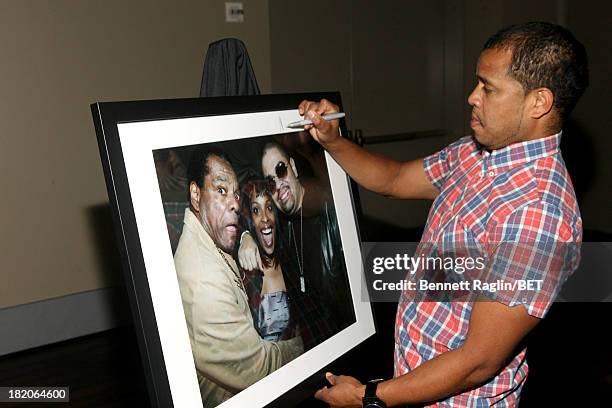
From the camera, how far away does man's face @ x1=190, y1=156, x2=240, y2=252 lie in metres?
1.15

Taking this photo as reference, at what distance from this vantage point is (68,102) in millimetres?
3211

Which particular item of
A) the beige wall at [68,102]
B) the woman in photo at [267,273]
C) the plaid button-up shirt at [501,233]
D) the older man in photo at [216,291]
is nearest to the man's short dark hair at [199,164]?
the older man in photo at [216,291]

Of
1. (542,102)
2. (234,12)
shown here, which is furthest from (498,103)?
(234,12)

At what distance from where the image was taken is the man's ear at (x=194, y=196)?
1123 millimetres

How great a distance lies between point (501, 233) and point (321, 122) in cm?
46

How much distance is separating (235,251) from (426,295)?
40cm

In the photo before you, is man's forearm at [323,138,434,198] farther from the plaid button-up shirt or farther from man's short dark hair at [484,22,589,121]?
man's short dark hair at [484,22,589,121]

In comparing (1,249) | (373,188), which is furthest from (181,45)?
(373,188)

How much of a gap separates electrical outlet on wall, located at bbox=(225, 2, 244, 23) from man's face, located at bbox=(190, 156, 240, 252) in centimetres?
263

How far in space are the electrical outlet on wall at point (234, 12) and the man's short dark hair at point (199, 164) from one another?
8.71 ft

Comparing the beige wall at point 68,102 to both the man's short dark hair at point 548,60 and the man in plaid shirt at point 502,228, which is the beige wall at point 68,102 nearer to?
the man in plaid shirt at point 502,228

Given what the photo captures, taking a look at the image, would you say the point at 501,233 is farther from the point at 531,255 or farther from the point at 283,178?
the point at 283,178

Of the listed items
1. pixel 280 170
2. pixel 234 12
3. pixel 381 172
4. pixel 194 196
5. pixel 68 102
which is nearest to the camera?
pixel 194 196

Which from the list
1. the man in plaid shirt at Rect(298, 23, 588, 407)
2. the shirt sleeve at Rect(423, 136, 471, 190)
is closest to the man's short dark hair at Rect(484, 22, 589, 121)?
the man in plaid shirt at Rect(298, 23, 588, 407)
